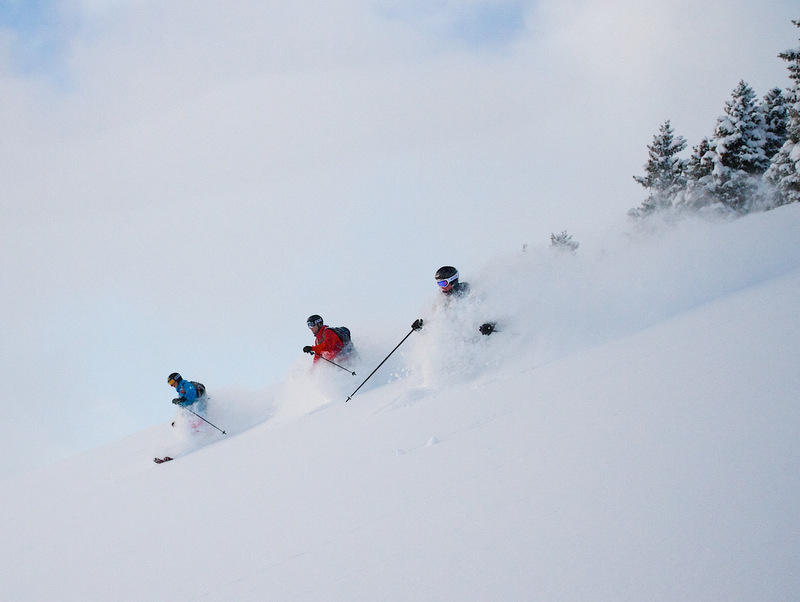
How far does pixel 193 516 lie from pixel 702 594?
4343 millimetres

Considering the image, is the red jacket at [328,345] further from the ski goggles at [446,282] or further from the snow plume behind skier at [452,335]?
the ski goggles at [446,282]

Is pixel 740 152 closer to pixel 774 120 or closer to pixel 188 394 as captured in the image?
pixel 774 120

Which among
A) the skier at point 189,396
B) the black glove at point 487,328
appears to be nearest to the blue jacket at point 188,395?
the skier at point 189,396

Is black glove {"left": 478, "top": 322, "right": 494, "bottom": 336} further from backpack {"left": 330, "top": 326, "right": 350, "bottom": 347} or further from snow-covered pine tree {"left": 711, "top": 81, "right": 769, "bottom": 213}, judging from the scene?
snow-covered pine tree {"left": 711, "top": 81, "right": 769, "bottom": 213}

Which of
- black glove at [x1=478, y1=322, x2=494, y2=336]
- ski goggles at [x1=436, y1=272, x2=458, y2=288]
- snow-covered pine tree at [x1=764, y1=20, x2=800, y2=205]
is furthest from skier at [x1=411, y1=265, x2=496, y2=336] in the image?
snow-covered pine tree at [x1=764, y1=20, x2=800, y2=205]

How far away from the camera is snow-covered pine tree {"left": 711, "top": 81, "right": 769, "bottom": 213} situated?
67.0 feet

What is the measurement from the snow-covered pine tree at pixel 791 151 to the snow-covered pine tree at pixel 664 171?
6.45 meters

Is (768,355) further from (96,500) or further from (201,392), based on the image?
(201,392)

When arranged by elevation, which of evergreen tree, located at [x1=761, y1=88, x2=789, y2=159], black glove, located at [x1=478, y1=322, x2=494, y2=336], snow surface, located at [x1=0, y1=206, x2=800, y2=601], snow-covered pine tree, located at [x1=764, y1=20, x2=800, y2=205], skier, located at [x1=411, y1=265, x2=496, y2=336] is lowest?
snow surface, located at [x1=0, y1=206, x2=800, y2=601]

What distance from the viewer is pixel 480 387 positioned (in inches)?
248

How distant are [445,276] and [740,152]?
2130 cm

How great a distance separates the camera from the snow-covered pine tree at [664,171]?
24.8 m

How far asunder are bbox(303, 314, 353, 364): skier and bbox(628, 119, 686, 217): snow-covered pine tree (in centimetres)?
2315

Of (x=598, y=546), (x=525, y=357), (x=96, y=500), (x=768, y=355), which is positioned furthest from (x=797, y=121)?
(x=96, y=500)
